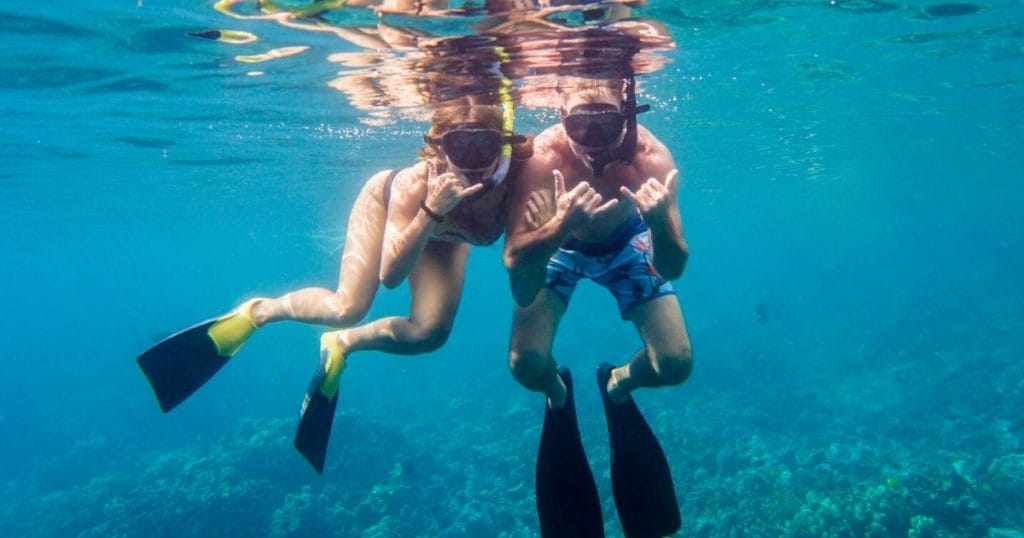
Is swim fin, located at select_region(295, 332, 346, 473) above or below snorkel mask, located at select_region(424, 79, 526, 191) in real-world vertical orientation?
below

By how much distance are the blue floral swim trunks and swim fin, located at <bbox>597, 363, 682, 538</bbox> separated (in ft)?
4.46

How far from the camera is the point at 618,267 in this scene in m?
6.26

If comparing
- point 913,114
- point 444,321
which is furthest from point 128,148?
point 913,114

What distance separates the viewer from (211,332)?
6836mm

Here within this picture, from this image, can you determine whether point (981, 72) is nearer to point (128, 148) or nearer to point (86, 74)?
point (86, 74)

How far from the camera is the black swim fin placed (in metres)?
6.85

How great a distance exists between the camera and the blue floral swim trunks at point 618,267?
20.4ft

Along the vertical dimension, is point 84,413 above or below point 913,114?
below

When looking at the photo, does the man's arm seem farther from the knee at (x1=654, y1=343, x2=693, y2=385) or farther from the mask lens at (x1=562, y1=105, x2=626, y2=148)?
the knee at (x1=654, y1=343, x2=693, y2=385)

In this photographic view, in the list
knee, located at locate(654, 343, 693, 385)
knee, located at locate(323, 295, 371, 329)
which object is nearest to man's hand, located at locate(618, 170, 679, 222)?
knee, located at locate(654, 343, 693, 385)

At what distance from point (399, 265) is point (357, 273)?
1020 millimetres

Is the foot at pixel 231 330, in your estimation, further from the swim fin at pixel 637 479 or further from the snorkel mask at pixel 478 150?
the swim fin at pixel 637 479

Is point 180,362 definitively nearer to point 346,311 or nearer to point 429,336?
point 346,311

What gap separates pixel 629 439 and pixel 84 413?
133ft
